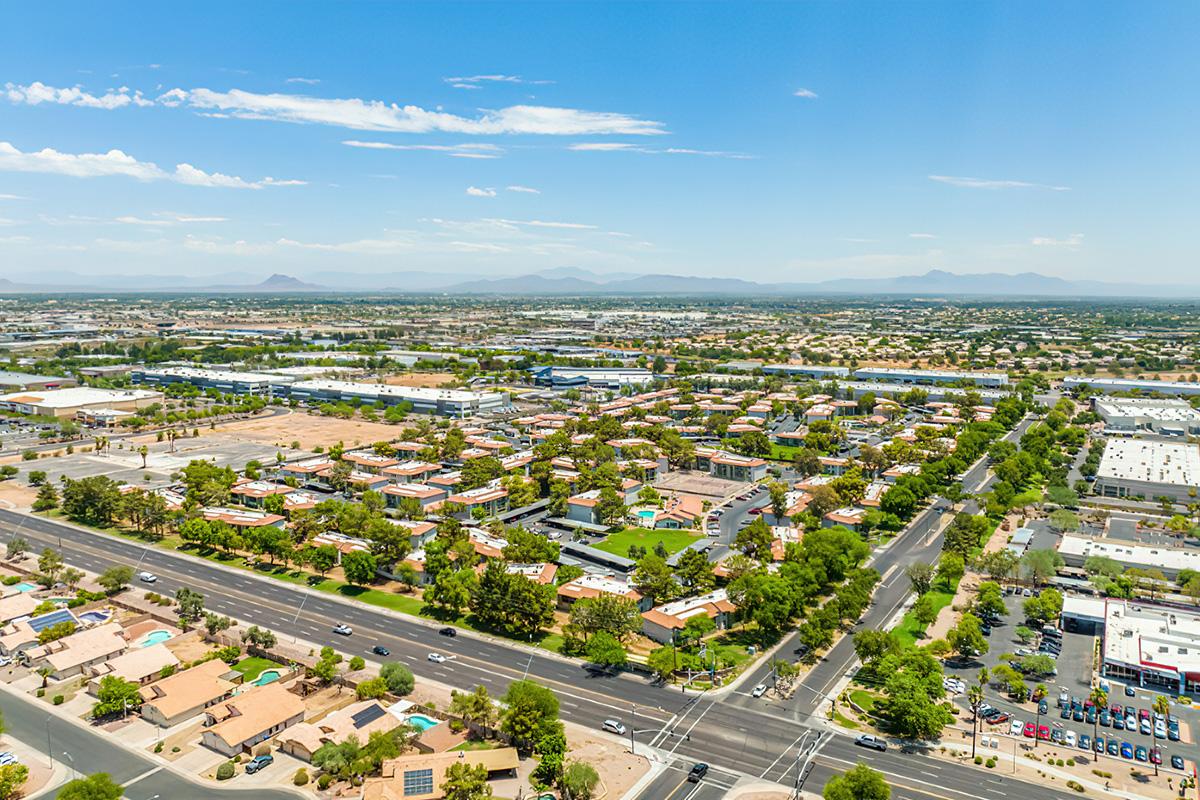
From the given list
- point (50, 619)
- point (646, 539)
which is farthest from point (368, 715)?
point (646, 539)

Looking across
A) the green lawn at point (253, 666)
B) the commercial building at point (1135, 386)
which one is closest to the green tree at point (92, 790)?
the green lawn at point (253, 666)

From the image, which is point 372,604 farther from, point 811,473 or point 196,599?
point 811,473

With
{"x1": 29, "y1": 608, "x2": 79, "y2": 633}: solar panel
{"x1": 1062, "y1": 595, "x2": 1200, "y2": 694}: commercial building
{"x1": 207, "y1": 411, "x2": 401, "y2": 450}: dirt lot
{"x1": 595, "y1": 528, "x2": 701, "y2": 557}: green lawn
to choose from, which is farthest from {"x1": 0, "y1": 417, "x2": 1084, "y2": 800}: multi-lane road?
{"x1": 207, "y1": 411, "x2": 401, "y2": 450}: dirt lot

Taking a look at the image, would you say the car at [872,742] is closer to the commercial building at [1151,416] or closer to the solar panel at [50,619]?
the solar panel at [50,619]

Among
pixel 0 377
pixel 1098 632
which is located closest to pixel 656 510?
pixel 1098 632

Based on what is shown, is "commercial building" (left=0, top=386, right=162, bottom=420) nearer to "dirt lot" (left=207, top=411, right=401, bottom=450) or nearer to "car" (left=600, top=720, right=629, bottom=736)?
"dirt lot" (left=207, top=411, right=401, bottom=450)

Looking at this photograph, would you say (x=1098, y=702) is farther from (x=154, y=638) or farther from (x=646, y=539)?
(x=154, y=638)
